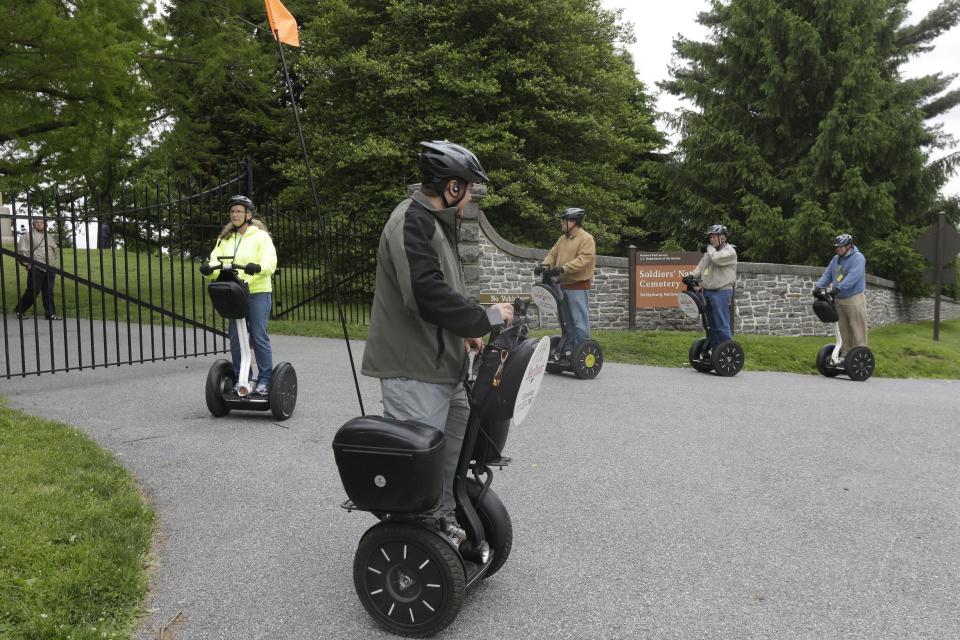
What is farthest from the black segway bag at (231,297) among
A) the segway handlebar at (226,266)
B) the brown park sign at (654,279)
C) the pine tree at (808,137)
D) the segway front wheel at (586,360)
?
the pine tree at (808,137)

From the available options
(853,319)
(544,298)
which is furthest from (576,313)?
(853,319)

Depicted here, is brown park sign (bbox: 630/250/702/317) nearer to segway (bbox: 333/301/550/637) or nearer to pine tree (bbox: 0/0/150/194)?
pine tree (bbox: 0/0/150/194)

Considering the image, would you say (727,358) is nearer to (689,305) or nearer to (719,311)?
(719,311)

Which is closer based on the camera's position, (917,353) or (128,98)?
(128,98)

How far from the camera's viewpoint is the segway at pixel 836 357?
10680 mm

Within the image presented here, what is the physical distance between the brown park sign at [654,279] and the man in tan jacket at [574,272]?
626cm

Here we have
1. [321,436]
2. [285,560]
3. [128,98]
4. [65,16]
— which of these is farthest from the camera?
[128,98]

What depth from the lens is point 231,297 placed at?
6.32 metres

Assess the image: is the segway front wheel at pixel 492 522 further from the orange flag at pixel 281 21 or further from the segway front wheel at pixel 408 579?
the orange flag at pixel 281 21

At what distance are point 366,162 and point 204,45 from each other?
182 inches

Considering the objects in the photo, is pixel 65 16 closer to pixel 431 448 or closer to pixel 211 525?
pixel 211 525

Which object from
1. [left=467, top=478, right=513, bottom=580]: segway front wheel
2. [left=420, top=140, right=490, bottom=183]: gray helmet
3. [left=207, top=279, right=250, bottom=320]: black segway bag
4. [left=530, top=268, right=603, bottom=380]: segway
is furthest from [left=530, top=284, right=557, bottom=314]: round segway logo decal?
[left=420, top=140, right=490, bottom=183]: gray helmet

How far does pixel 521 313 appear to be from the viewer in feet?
11.0

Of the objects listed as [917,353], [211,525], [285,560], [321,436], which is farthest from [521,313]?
[917,353]
